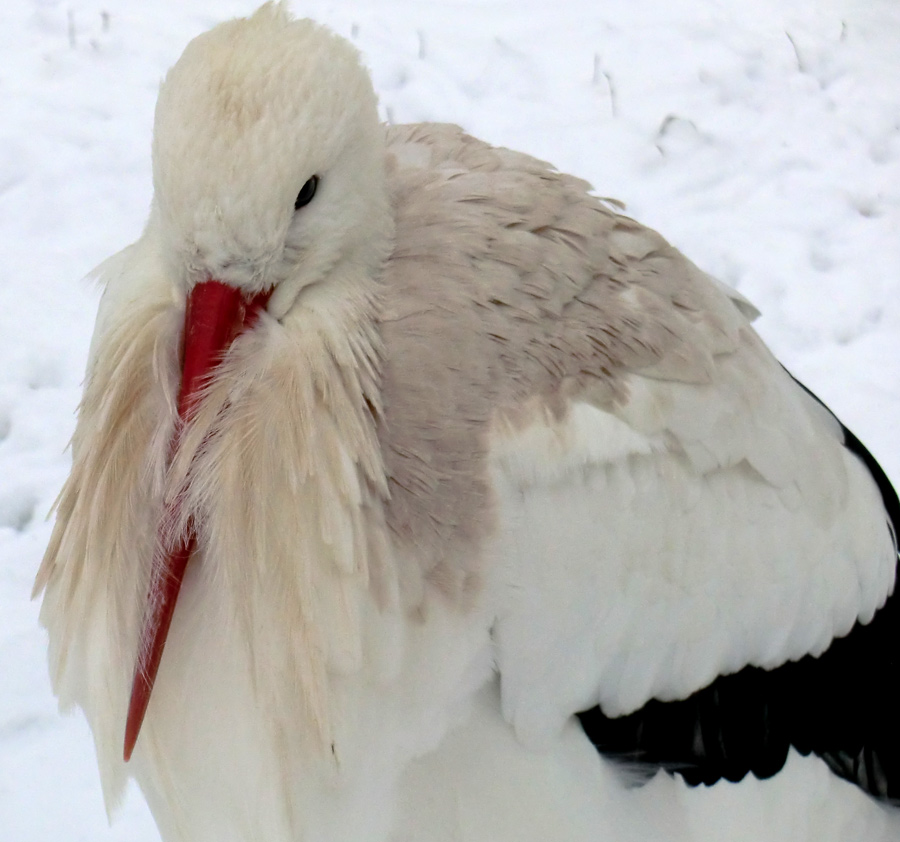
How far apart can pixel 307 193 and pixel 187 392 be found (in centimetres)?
21

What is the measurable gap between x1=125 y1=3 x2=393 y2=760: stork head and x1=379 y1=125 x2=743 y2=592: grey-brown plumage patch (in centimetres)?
9

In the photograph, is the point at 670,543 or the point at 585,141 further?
the point at 585,141

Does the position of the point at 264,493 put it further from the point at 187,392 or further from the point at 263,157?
the point at 263,157

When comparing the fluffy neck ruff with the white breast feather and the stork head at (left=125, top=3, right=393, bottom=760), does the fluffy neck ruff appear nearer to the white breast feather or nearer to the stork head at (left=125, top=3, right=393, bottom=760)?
the stork head at (left=125, top=3, right=393, bottom=760)

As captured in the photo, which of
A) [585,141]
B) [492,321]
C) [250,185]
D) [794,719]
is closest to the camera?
[250,185]

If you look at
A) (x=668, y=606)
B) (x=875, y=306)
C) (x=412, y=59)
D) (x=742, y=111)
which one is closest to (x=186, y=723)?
(x=668, y=606)

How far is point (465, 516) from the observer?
0.97 meters

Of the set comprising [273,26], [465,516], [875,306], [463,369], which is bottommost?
[875,306]

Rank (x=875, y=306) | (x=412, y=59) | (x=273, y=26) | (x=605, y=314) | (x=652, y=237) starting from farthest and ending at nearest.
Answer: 1. (x=412, y=59)
2. (x=875, y=306)
3. (x=652, y=237)
4. (x=605, y=314)
5. (x=273, y=26)

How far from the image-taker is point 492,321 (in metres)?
1.02

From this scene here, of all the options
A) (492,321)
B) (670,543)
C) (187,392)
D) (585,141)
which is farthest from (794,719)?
(585,141)

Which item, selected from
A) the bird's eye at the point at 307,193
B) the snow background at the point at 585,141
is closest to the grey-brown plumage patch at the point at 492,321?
the bird's eye at the point at 307,193

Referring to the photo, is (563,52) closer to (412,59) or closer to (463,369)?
(412,59)

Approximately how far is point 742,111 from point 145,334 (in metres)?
2.58
